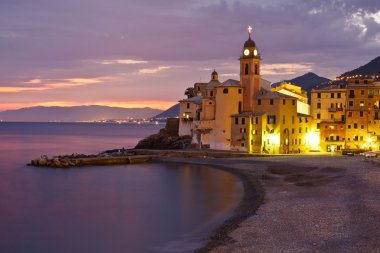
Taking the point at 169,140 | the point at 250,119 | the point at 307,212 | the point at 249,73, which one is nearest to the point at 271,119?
the point at 250,119

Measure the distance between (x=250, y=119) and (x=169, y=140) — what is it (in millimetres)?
18748

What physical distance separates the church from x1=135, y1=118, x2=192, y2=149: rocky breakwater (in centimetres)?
351

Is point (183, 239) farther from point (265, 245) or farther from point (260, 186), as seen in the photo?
point (260, 186)

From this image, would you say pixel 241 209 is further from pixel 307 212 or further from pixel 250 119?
pixel 250 119

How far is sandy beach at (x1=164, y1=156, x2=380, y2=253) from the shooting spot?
2534 centimetres

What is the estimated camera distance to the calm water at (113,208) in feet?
98.9

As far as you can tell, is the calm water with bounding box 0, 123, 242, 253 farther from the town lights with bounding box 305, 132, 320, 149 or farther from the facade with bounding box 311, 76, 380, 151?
the facade with bounding box 311, 76, 380, 151

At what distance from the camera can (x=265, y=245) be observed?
25.5 meters

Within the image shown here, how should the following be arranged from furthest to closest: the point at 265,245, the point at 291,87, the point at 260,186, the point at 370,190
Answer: the point at 291,87, the point at 260,186, the point at 370,190, the point at 265,245

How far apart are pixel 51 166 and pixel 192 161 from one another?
19.4m

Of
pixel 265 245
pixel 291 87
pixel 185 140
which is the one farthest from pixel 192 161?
pixel 265 245

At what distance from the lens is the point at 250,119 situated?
73312 millimetres

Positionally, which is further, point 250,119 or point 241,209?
point 250,119

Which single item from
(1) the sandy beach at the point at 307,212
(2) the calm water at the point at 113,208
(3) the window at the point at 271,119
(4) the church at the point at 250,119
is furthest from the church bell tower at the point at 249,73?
(1) the sandy beach at the point at 307,212
